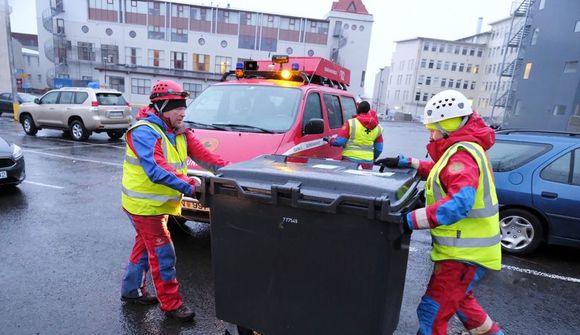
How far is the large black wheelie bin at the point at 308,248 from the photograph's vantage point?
1.96m

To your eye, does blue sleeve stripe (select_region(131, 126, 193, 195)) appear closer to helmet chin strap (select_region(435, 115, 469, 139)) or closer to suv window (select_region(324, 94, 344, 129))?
helmet chin strap (select_region(435, 115, 469, 139))

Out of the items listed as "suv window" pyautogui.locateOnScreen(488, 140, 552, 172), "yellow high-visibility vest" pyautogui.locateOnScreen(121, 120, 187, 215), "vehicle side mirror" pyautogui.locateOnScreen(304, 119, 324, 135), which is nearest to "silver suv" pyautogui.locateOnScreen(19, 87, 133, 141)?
"vehicle side mirror" pyautogui.locateOnScreen(304, 119, 324, 135)

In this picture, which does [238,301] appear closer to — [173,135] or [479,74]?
[173,135]

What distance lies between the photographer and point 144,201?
2.88 meters

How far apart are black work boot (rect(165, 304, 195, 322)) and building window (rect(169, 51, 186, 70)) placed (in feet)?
151

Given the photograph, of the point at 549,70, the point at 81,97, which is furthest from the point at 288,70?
the point at 549,70

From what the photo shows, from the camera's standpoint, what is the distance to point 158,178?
105 inches

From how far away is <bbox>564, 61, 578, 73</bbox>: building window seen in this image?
26.0m

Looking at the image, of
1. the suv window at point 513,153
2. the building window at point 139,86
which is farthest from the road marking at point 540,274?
the building window at point 139,86

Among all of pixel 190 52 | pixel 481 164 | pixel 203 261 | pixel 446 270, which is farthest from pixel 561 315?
pixel 190 52

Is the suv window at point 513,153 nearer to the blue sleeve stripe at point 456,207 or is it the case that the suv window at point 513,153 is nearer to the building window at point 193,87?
the blue sleeve stripe at point 456,207

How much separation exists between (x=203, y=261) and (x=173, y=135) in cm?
174

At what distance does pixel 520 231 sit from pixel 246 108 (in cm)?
378

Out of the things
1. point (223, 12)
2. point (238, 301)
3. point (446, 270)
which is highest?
point (223, 12)
